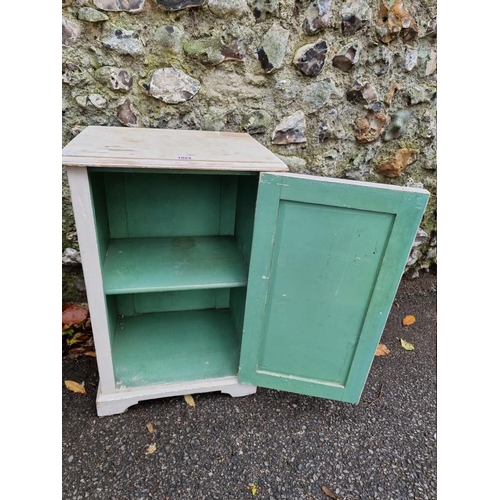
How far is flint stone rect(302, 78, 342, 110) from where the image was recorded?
67.9 inches

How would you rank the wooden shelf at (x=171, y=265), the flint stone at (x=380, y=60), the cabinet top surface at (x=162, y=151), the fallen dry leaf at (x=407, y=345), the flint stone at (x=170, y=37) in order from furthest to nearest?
the fallen dry leaf at (x=407, y=345) → the flint stone at (x=380, y=60) → the flint stone at (x=170, y=37) → the wooden shelf at (x=171, y=265) → the cabinet top surface at (x=162, y=151)

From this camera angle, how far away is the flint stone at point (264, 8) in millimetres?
1537

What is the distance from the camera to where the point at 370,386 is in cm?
184

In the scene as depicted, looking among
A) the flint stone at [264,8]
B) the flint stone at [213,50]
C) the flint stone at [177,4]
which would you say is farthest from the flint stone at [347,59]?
the flint stone at [177,4]

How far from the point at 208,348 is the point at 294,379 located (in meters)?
0.48

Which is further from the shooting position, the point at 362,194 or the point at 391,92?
the point at 391,92

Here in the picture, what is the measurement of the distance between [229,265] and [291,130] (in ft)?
2.60

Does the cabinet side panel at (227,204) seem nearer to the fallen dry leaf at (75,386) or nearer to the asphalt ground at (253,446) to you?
the asphalt ground at (253,446)

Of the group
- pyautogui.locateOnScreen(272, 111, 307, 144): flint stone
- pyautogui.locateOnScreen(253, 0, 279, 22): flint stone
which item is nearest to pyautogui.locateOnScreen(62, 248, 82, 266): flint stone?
pyautogui.locateOnScreen(272, 111, 307, 144): flint stone

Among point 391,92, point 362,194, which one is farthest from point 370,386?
point 391,92

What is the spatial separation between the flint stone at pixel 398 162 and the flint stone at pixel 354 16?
713mm

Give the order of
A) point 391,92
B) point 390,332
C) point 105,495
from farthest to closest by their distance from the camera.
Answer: point 390,332 → point 391,92 → point 105,495

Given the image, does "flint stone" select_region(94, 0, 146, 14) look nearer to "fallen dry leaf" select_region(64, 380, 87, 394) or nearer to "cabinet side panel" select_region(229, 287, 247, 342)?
"cabinet side panel" select_region(229, 287, 247, 342)

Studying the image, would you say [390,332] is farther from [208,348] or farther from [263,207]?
[263,207]
